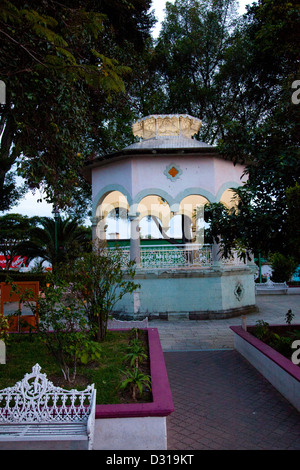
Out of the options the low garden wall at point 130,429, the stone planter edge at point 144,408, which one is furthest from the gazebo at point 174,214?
the low garden wall at point 130,429

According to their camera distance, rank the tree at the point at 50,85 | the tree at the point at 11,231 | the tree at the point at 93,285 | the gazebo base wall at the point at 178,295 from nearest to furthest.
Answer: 1. the tree at the point at 50,85
2. the tree at the point at 93,285
3. the gazebo base wall at the point at 178,295
4. the tree at the point at 11,231

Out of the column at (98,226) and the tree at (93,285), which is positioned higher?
the column at (98,226)

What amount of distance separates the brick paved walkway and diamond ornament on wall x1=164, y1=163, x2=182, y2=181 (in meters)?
7.20

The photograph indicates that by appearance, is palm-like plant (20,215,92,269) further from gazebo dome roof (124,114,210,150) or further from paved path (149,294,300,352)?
paved path (149,294,300,352)

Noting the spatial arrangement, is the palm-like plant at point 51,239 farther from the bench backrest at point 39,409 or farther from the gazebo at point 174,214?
the bench backrest at point 39,409

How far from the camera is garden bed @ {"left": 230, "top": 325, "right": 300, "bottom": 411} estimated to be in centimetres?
483

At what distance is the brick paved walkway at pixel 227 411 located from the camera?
3926 millimetres

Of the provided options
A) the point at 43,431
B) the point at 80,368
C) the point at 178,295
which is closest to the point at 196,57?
the point at 178,295

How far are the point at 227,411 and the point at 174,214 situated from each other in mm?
8561

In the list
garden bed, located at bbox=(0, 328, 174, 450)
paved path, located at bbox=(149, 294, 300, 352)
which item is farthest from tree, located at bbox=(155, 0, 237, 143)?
garden bed, located at bbox=(0, 328, 174, 450)

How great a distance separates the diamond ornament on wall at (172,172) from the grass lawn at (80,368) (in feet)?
23.5

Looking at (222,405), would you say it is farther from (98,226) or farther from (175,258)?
(98,226)
